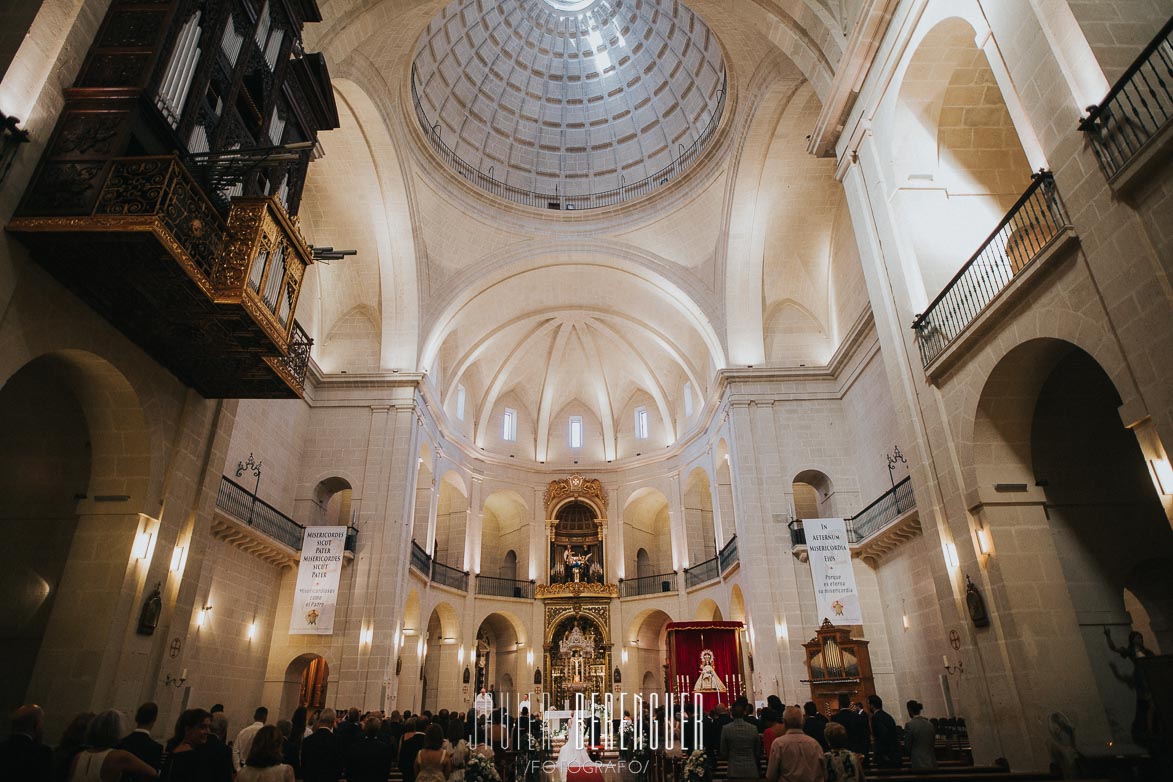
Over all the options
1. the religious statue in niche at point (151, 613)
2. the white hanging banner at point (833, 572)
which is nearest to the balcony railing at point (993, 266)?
the white hanging banner at point (833, 572)

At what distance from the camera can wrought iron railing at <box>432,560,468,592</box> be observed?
837 inches

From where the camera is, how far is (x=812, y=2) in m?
Answer: 10.8

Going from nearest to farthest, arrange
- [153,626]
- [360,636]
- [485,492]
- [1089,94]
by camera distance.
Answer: [1089,94] → [153,626] → [360,636] → [485,492]

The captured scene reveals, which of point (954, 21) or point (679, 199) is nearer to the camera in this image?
point (954, 21)

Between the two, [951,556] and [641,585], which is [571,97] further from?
[951,556]

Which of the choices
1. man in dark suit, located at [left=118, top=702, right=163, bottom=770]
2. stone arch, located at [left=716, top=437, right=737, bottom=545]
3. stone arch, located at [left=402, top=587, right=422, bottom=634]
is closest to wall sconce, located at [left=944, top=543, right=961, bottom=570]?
man in dark suit, located at [left=118, top=702, right=163, bottom=770]

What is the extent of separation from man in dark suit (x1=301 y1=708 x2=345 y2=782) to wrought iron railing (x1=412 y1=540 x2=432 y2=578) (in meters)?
13.9

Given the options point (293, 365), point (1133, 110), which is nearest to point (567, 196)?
point (293, 365)

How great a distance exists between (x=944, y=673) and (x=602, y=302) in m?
15.3

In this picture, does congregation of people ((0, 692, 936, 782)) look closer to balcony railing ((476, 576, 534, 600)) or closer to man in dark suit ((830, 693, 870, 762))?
man in dark suit ((830, 693, 870, 762))

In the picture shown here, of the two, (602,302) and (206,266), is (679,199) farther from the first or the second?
(206,266)

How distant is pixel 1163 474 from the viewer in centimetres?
529

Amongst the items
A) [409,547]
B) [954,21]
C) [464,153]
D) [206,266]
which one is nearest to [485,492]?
[409,547]

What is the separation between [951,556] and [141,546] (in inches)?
387
